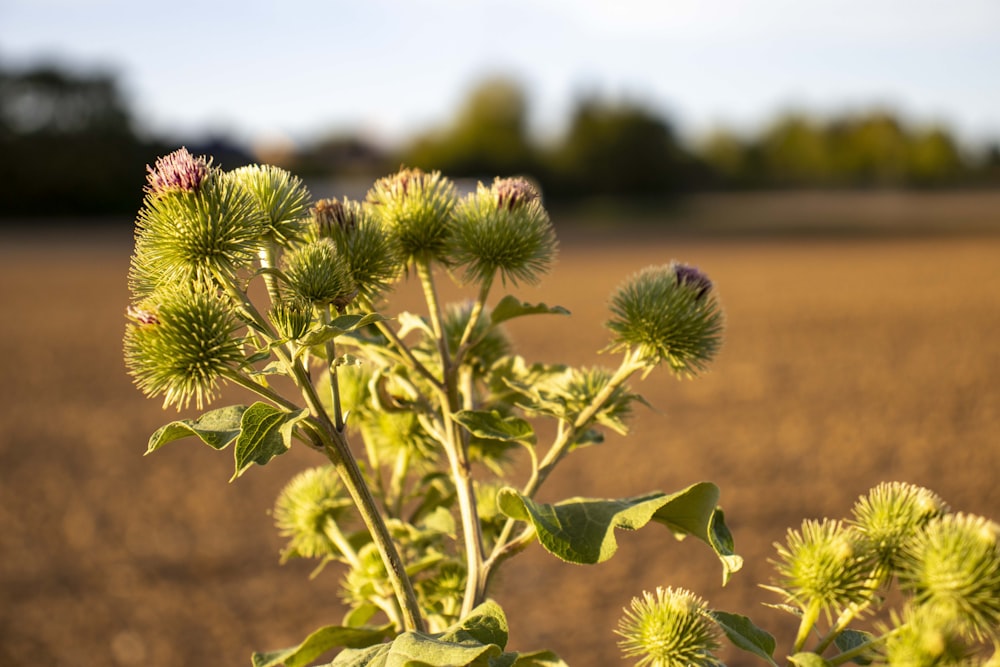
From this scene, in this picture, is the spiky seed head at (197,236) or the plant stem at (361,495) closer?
the plant stem at (361,495)

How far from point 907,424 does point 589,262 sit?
23.2 meters

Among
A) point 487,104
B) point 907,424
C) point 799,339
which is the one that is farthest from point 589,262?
point 487,104

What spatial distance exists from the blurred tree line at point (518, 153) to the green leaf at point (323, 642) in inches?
1871

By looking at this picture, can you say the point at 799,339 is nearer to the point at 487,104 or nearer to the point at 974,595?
the point at 974,595

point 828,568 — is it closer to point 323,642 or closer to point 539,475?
point 539,475

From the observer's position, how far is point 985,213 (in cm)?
6556

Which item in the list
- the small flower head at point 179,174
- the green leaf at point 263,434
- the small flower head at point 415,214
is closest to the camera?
the green leaf at point 263,434

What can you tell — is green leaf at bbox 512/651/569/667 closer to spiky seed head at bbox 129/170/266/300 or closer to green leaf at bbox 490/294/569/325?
green leaf at bbox 490/294/569/325

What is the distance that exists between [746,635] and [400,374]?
0.59 meters

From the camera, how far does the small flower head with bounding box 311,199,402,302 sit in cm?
137

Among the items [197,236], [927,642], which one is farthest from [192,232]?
[927,642]

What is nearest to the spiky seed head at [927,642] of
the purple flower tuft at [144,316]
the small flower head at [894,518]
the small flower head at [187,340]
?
the small flower head at [894,518]

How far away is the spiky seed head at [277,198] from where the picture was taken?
135cm

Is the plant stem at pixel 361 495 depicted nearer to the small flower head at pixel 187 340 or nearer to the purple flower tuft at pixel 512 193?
the small flower head at pixel 187 340
